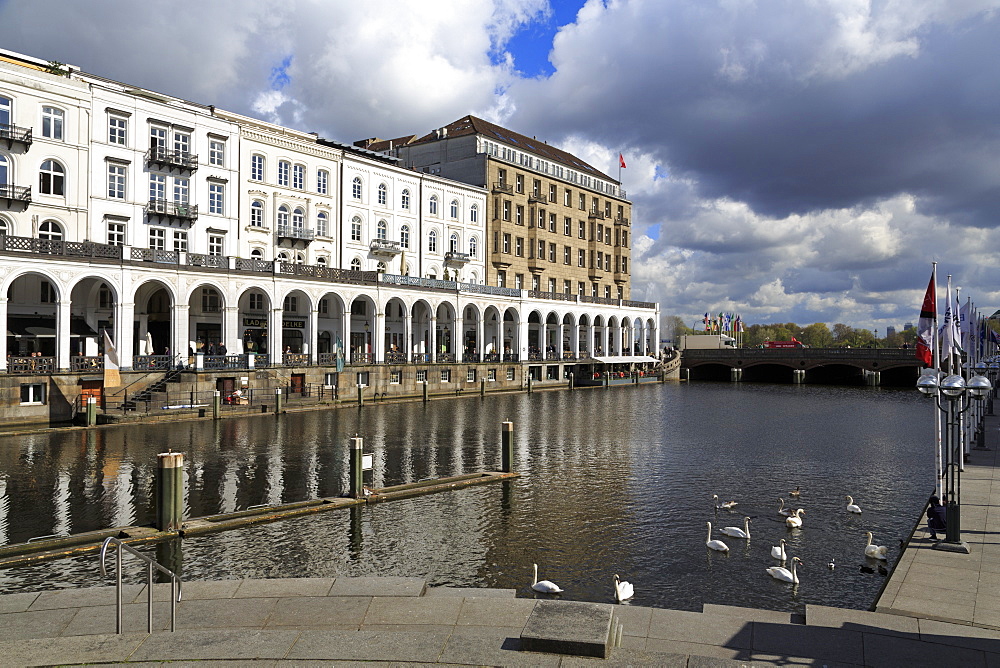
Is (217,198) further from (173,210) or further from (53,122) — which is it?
(53,122)

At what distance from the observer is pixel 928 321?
1977 cm

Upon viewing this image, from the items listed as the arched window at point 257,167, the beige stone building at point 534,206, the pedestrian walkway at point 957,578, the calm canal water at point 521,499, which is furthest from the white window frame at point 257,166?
the pedestrian walkway at point 957,578

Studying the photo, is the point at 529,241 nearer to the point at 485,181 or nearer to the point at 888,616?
the point at 485,181

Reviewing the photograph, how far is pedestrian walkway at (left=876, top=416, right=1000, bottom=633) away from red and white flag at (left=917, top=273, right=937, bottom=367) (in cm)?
455

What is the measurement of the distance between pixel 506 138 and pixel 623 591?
8085 centimetres

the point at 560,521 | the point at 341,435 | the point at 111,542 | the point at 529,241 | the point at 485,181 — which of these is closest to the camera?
the point at 111,542

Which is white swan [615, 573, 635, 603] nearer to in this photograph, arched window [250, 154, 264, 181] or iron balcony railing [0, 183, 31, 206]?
iron balcony railing [0, 183, 31, 206]

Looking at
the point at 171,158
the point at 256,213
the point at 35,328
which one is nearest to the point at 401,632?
the point at 35,328

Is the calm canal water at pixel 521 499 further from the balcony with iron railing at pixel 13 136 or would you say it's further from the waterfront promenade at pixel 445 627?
the balcony with iron railing at pixel 13 136

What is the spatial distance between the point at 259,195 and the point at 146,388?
21217 millimetres

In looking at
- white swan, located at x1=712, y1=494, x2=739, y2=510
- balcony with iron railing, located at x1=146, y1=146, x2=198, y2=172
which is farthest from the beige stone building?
white swan, located at x1=712, y1=494, x2=739, y2=510

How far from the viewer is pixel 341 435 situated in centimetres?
3703

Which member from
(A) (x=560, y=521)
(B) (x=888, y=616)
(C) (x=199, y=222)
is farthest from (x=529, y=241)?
(B) (x=888, y=616)

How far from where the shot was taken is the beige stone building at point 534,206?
274 feet
